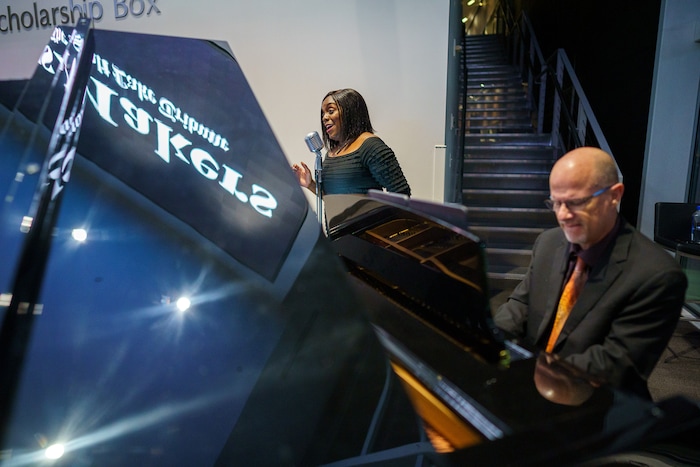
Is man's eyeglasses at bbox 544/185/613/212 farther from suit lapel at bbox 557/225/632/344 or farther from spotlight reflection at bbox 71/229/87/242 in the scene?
spotlight reflection at bbox 71/229/87/242

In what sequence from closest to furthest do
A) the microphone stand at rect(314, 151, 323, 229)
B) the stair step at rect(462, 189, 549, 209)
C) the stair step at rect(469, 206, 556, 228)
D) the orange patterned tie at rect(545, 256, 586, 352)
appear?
the orange patterned tie at rect(545, 256, 586, 352) < the microphone stand at rect(314, 151, 323, 229) < the stair step at rect(469, 206, 556, 228) < the stair step at rect(462, 189, 549, 209)

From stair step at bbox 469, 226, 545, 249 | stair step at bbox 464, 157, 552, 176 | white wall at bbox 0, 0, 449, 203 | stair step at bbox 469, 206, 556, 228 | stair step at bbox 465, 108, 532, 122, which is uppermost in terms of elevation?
white wall at bbox 0, 0, 449, 203

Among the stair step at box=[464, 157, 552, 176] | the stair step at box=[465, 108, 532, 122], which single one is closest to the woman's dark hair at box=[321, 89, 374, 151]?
the stair step at box=[464, 157, 552, 176]

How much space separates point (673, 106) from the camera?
3879mm

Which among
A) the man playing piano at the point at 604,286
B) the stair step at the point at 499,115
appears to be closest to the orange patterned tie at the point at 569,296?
the man playing piano at the point at 604,286

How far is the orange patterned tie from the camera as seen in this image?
3.74ft

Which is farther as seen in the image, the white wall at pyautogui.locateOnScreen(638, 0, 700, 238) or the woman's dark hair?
the white wall at pyautogui.locateOnScreen(638, 0, 700, 238)

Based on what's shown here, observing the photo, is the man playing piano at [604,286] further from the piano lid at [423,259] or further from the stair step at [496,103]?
the stair step at [496,103]

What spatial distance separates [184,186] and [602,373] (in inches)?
42.9

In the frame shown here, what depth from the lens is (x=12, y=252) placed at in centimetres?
95

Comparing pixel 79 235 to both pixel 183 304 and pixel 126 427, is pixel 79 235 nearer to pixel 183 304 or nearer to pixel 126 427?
pixel 183 304

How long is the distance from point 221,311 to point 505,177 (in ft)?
13.5

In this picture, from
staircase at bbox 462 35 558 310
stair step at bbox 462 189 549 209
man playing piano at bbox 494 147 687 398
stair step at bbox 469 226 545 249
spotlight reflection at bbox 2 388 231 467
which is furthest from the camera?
stair step at bbox 462 189 549 209

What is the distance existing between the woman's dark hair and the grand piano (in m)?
0.81
